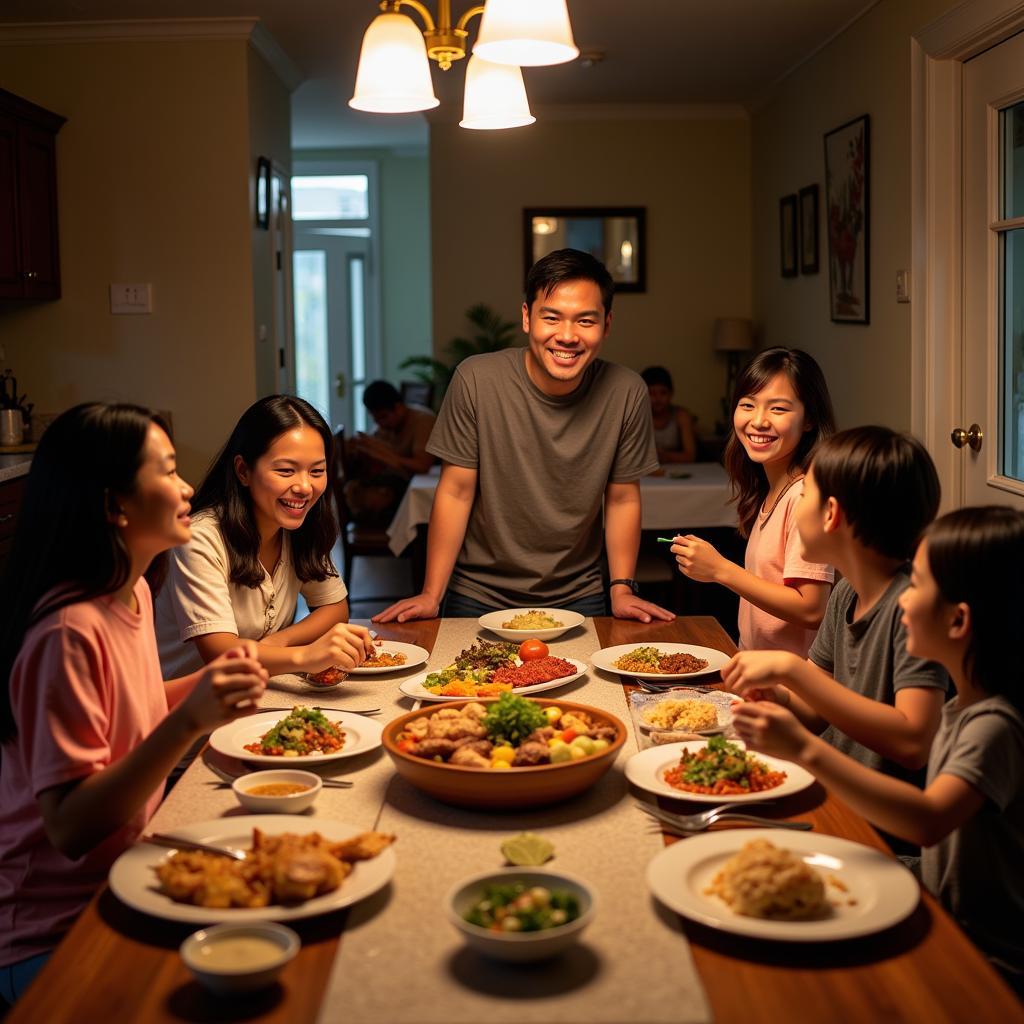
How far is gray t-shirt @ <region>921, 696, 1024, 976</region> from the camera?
4.40ft

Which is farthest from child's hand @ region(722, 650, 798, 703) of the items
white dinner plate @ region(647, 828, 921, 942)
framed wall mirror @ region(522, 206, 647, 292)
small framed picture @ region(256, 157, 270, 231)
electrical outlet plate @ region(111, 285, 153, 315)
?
framed wall mirror @ region(522, 206, 647, 292)

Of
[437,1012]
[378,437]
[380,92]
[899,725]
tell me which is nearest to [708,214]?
[378,437]

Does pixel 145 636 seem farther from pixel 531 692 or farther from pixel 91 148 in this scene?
pixel 91 148

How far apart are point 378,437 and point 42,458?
500 centimetres

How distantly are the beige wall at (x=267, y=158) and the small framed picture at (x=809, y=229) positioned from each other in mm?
2762

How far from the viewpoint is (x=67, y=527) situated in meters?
1.47

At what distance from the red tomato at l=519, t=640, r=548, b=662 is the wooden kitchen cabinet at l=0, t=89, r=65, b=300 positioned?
3.67m

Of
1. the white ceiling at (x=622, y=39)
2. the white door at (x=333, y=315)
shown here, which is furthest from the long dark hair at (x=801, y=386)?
the white door at (x=333, y=315)

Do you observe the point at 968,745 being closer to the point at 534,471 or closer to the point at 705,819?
the point at 705,819

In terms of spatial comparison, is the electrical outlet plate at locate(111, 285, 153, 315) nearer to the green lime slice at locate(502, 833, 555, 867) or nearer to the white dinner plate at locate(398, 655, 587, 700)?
the white dinner plate at locate(398, 655, 587, 700)

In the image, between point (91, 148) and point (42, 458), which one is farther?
point (91, 148)

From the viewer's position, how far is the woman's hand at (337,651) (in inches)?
72.8

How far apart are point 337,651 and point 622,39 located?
4.59 metres

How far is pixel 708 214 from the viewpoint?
762 centimetres
